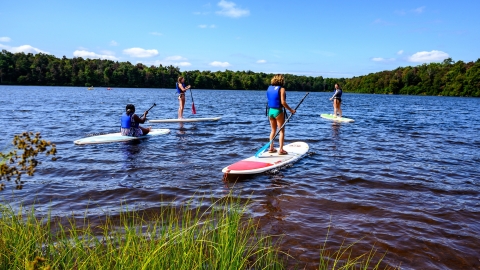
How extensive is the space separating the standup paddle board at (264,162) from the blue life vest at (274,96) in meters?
1.52

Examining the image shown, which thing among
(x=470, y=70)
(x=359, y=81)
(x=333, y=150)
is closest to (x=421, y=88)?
(x=470, y=70)

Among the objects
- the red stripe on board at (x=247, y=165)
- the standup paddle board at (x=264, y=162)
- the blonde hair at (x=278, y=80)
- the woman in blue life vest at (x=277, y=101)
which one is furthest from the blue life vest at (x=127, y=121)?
the blonde hair at (x=278, y=80)

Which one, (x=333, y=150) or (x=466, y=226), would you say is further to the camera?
(x=333, y=150)

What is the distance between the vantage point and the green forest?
109875mm

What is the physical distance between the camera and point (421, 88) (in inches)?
4727

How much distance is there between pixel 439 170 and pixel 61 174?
1049cm

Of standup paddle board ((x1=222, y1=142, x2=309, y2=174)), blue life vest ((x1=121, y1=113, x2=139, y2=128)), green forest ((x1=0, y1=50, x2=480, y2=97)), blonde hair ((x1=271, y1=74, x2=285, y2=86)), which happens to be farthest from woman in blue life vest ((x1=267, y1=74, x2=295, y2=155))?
green forest ((x1=0, y1=50, x2=480, y2=97))

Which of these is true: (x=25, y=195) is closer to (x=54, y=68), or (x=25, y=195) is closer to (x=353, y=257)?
→ (x=353, y=257)

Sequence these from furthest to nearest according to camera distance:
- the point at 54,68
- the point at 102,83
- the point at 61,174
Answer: the point at 102,83 → the point at 54,68 → the point at 61,174

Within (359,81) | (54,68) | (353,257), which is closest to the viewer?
(353,257)

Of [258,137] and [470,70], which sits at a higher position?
[470,70]

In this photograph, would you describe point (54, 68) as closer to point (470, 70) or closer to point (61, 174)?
point (61, 174)

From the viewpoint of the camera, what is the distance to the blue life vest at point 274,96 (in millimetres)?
9711

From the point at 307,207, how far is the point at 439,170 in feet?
18.2
